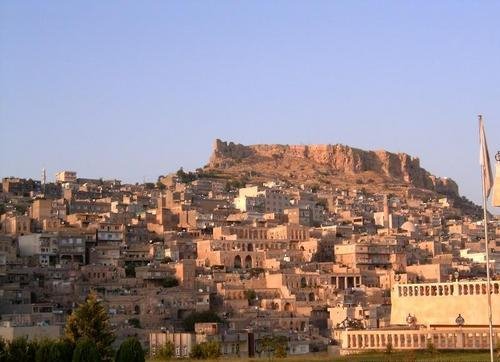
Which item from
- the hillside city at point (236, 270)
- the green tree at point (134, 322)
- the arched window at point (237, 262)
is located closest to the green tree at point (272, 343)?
the hillside city at point (236, 270)

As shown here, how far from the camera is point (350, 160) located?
13412cm

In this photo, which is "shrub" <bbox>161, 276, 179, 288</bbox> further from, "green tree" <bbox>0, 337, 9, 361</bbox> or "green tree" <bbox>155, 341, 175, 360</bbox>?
"green tree" <bbox>0, 337, 9, 361</bbox>

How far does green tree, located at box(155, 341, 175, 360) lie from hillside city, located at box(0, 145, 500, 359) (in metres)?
0.32

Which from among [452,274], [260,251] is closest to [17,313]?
[260,251]

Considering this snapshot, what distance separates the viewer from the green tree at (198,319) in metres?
51.6

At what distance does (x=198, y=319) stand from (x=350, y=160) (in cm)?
8395

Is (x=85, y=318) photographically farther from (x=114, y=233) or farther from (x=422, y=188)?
(x=422, y=188)

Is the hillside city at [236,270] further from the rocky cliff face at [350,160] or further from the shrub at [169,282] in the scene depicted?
the rocky cliff face at [350,160]

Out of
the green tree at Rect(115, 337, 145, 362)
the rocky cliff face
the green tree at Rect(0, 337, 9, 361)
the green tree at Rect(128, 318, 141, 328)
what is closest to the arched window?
the green tree at Rect(128, 318, 141, 328)

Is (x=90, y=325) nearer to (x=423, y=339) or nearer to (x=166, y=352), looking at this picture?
(x=166, y=352)

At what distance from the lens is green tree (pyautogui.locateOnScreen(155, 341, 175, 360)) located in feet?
123

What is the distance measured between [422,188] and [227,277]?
240ft

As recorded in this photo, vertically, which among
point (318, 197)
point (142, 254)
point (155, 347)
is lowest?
point (155, 347)

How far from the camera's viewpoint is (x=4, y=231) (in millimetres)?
69312
